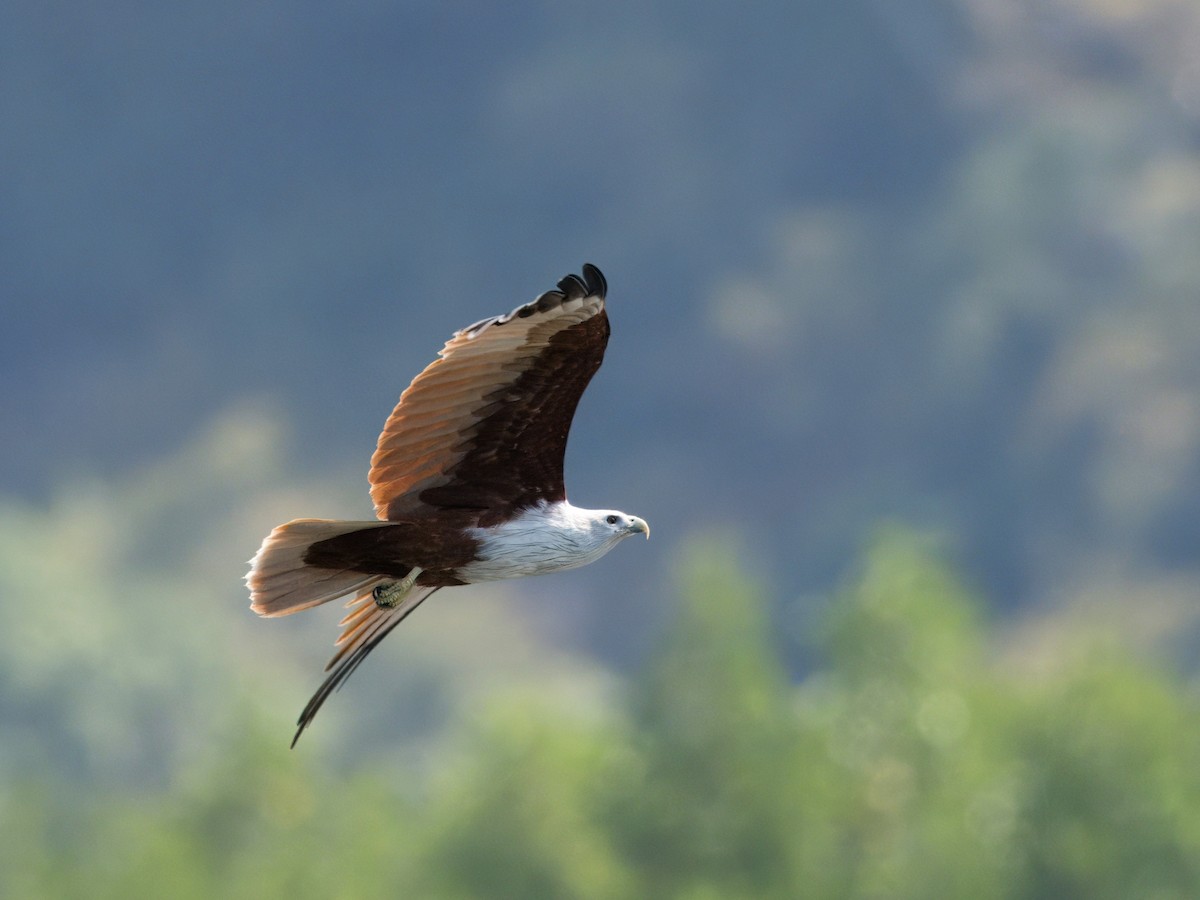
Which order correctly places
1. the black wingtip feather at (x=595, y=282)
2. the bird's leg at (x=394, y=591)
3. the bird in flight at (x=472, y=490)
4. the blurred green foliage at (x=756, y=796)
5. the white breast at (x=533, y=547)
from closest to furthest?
the black wingtip feather at (x=595, y=282) → the bird in flight at (x=472, y=490) → the white breast at (x=533, y=547) → the bird's leg at (x=394, y=591) → the blurred green foliage at (x=756, y=796)

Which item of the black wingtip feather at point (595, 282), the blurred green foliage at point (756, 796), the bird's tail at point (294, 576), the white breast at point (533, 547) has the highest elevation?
the blurred green foliage at point (756, 796)

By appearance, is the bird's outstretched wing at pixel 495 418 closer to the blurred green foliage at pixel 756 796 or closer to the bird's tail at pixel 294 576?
the bird's tail at pixel 294 576

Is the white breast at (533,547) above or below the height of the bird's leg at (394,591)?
above

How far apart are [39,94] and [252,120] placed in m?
18.6

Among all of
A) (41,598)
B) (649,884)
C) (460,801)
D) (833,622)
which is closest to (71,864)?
(460,801)

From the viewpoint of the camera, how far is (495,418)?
1005cm

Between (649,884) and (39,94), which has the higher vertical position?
(39,94)

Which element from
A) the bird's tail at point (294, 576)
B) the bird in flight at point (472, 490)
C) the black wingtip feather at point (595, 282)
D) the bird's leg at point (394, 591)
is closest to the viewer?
the black wingtip feather at point (595, 282)

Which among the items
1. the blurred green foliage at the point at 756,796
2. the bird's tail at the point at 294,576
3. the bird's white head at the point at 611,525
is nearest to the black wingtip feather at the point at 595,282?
the bird's white head at the point at 611,525

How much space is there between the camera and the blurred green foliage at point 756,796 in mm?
37406

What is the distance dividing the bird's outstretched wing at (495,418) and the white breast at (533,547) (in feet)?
0.45

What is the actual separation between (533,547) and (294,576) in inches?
48.4

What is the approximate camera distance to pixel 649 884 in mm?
39719

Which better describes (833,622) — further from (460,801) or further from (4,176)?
(4,176)
